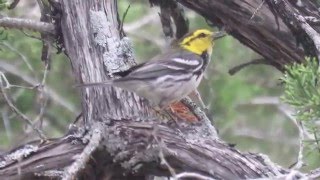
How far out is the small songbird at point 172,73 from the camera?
424cm

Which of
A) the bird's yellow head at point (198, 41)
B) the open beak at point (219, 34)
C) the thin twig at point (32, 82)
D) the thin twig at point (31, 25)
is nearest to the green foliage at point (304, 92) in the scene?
the open beak at point (219, 34)

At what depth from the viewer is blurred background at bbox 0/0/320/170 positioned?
270 inches

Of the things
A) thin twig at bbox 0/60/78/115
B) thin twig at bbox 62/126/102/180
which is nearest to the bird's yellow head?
thin twig at bbox 62/126/102/180

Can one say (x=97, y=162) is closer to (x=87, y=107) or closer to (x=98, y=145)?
(x=98, y=145)

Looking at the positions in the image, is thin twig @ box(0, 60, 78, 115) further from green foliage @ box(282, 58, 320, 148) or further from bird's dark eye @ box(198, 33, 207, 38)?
green foliage @ box(282, 58, 320, 148)

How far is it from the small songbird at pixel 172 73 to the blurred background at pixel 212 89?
167cm

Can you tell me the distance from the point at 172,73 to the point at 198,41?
40 centimetres

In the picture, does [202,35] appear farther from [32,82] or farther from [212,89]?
[32,82]

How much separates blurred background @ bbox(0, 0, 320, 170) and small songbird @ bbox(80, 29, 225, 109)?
1.67 metres

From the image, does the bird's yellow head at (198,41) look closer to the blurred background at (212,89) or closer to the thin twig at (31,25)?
the thin twig at (31,25)

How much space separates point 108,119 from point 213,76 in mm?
4478

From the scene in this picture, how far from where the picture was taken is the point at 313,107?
3281 millimetres

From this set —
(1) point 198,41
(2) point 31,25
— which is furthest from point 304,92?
(1) point 198,41

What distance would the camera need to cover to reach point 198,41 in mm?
5023
